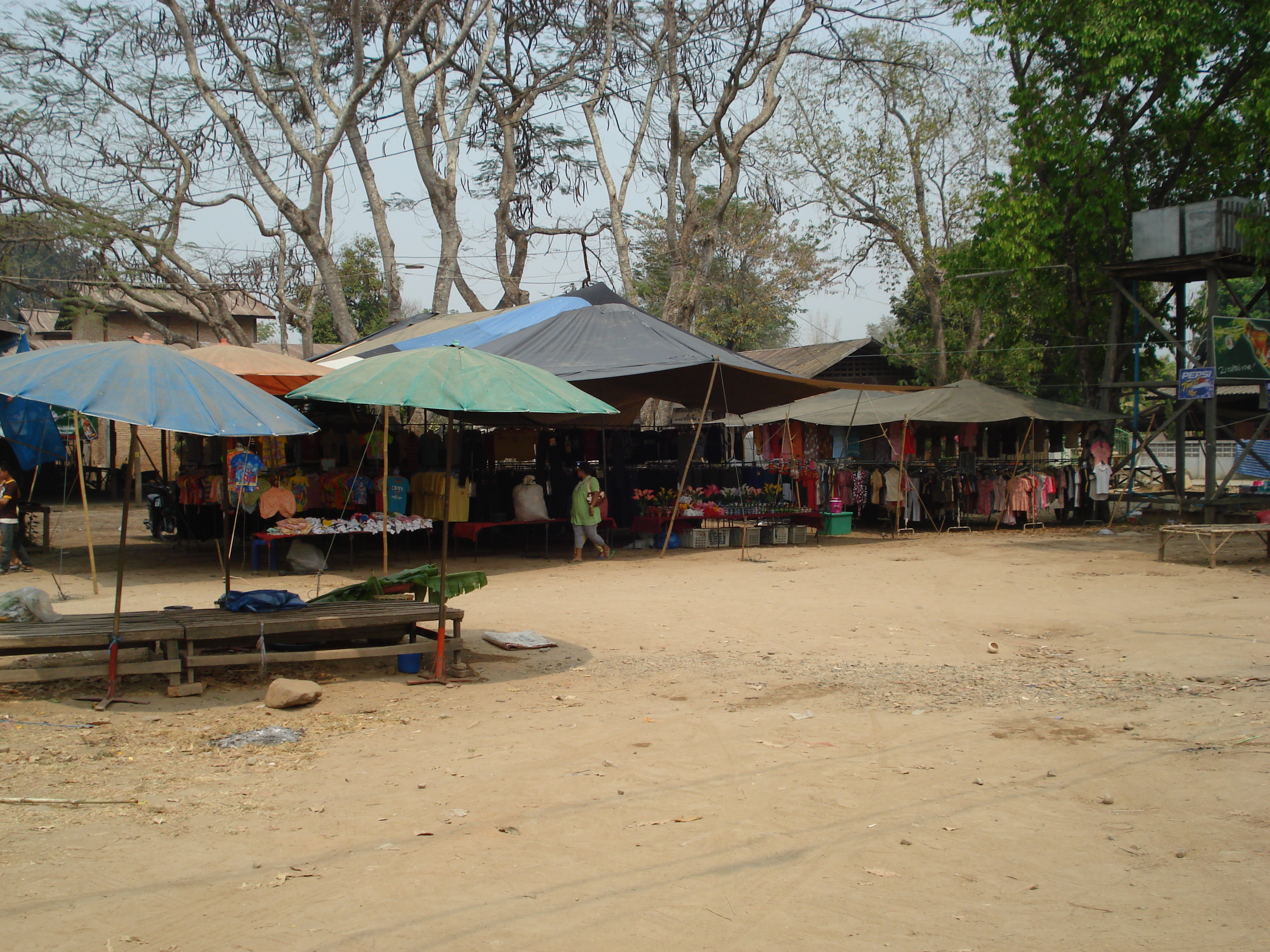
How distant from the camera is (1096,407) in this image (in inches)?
852

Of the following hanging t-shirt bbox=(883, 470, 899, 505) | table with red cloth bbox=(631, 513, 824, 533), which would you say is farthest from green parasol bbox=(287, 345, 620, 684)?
hanging t-shirt bbox=(883, 470, 899, 505)

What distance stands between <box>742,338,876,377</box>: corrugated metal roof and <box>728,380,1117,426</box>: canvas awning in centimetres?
885

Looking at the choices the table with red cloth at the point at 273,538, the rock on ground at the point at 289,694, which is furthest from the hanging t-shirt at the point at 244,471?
the rock on ground at the point at 289,694

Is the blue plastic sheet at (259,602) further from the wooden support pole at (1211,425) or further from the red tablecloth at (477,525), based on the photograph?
the wooden support pole at (1211,425)

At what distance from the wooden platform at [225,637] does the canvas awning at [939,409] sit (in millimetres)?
12029

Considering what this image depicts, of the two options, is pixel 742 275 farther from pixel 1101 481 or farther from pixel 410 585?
pixel 410 585

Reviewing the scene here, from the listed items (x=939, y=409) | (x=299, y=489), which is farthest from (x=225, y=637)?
(x=939, y=409)

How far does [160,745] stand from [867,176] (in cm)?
2725

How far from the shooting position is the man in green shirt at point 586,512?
14.6 metres

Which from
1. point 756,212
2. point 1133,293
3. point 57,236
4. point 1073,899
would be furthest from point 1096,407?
point 57,236

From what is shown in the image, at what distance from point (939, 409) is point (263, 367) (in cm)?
1240

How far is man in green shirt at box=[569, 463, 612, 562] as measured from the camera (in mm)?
14633

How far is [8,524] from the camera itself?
12586 millimetres

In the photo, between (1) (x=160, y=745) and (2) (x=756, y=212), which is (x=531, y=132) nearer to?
(2) (x=756, y=212)
